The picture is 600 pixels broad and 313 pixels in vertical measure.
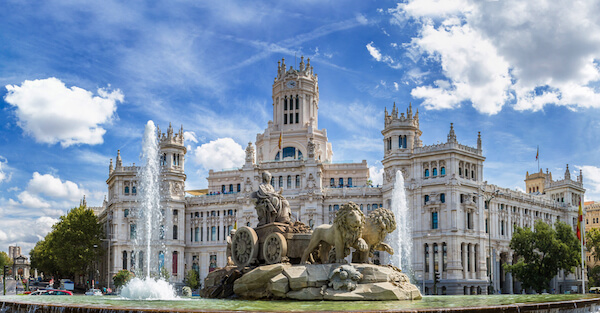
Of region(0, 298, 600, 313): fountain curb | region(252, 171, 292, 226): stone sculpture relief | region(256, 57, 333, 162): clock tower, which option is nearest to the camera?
region(0, 298, 600, 313): fountain curb

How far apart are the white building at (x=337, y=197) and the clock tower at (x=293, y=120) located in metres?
0.19

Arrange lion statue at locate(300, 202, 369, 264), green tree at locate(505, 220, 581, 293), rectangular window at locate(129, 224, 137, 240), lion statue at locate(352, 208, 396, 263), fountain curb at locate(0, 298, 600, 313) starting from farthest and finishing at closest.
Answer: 1. rectangular window at locate(129, 224, 137, 240)
2. green tree at locate(505, 220, 581, 293)
3. lion statue at locate(352, 208, 396, 263)
4. lion statue at locate(300, 202, 369, 264)
5. fountain curb at locate(0, 298, 600, 313)

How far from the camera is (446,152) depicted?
85375 millimetres

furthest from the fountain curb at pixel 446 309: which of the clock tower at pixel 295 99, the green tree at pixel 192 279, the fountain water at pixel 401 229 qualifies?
the clock tower at pixel 295 99

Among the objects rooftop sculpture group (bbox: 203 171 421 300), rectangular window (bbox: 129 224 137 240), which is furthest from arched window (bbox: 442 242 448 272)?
rooftop sculpture group (bbox: 203 171 421 300)

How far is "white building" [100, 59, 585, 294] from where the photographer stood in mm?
85062

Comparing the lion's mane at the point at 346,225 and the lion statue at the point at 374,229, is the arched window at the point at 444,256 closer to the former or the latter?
the lion statue at the point at 374,229

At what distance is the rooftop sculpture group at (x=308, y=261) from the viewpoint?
76.9 feet

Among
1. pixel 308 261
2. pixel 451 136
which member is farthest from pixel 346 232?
pixel 451 136

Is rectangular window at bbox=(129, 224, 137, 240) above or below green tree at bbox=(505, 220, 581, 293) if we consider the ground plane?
above

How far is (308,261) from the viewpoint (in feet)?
86.5

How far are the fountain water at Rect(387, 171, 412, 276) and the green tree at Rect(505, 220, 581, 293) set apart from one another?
14848 millimetres

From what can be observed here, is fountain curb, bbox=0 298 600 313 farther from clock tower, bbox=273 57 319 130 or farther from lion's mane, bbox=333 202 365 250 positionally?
clock tower, bbox=273 57 319 130

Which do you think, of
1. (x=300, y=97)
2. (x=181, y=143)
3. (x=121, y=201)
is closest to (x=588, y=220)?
(x=300, y=97)
